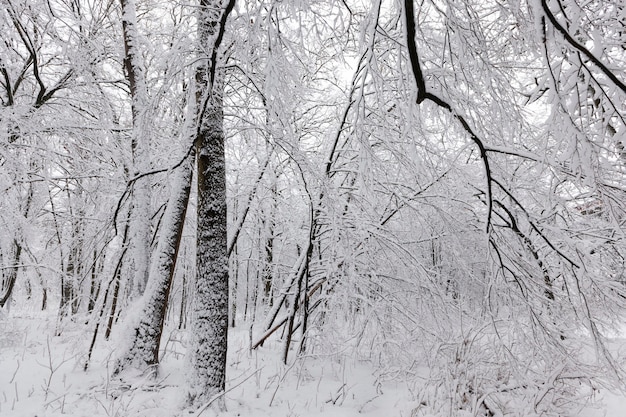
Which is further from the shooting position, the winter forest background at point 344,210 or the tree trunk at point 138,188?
the tree trunk at point 138,188

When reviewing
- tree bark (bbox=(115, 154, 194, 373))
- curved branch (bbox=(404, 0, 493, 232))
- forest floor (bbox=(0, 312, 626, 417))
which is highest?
curved branch (bbox=(404, 0, 493, 232))

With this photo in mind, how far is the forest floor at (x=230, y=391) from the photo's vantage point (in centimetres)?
407

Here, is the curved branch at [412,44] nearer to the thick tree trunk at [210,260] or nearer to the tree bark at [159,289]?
the thick tree trunk at [210,260]

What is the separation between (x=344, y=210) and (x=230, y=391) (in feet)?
10.2

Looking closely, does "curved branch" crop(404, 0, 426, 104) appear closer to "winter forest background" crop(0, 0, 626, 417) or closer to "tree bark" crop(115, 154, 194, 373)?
"winter forest background" crop(0, 0, 626, 417)

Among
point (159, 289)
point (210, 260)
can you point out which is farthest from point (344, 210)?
point (159, 289)

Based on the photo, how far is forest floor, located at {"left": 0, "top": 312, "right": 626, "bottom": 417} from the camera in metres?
4.07

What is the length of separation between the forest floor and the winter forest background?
44 mm

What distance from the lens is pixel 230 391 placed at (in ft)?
15.9

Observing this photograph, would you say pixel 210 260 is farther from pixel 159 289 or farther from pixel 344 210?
pixel 344 210

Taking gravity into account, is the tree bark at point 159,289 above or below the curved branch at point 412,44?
below

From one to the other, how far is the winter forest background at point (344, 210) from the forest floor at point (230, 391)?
4cm

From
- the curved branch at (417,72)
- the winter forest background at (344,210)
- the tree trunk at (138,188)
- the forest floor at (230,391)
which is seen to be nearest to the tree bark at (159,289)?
the winter forest background at (344,210)

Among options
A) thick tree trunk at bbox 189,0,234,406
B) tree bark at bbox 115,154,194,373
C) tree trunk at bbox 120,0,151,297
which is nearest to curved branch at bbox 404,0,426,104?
thick tree trunk at bbox 189,0,234,406
